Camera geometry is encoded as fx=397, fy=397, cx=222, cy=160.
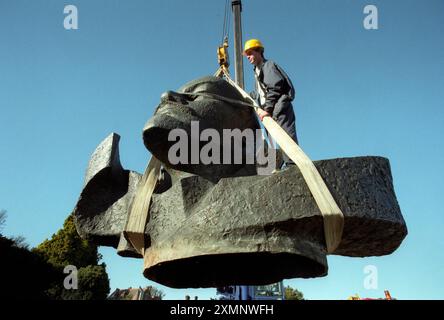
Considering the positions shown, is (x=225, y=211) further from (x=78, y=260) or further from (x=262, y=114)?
(x=78, y=260)

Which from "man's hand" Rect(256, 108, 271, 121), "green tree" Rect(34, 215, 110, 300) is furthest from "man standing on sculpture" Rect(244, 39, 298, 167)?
"green tree" Rect(34, 215, 110, 300)

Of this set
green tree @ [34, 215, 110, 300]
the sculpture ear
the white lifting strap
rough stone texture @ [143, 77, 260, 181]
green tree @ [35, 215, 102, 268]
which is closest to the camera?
the white lifting strap

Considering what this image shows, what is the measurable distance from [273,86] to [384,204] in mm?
1399

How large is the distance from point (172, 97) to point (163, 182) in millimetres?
759

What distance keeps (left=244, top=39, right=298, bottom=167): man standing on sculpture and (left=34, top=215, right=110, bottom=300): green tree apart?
18.8 m

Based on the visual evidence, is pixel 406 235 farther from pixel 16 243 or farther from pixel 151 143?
pixel 16 243

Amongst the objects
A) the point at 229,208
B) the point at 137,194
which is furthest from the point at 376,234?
the point at 137,194

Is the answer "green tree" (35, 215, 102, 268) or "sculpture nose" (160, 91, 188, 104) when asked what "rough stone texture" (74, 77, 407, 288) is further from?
"green tree" (35, 215, 102, 268)

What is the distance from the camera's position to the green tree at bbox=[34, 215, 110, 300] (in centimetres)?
2081

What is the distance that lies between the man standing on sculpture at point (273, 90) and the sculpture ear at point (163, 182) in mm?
985

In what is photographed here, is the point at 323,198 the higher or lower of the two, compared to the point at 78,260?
lower

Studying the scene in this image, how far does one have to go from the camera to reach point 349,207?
9.12ft

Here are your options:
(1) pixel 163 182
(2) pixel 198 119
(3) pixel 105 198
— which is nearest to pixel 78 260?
(3) pixel 105 198

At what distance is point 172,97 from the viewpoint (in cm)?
353
